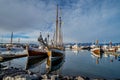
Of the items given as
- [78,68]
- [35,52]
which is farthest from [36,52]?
[78,68]

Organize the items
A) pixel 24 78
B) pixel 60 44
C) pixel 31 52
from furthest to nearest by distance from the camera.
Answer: pixel 60 44, pixel 31 52, pixel 24 78

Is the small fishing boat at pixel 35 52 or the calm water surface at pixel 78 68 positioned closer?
the calm water surface at pixel 78 68

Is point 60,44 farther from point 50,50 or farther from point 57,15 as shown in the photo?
point 50,50

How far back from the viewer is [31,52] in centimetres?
4784

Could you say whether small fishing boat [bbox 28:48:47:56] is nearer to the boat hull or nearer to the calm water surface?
the boat hull

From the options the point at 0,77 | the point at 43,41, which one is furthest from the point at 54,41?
the point at 0,77

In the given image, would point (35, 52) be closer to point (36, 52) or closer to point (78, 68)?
point (36, 52)

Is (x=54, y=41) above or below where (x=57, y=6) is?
below

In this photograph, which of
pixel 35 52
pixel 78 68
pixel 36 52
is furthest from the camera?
pixel 36 52

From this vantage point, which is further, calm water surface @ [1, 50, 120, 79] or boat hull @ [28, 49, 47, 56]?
boat hull @ [28, 49, 47, 56]

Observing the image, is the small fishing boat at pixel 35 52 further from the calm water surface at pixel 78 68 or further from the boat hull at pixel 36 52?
the calm water surface at pixel 78 68

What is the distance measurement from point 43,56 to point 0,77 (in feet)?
109

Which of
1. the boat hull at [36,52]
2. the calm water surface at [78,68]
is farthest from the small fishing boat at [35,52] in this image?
the calm water surface at [78,68]

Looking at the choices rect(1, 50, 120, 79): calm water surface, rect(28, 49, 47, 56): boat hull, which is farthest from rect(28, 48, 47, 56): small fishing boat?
rect(1, 50, 120, 79): calm water surface
